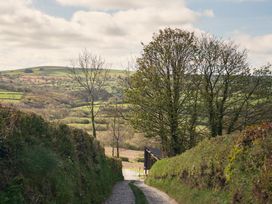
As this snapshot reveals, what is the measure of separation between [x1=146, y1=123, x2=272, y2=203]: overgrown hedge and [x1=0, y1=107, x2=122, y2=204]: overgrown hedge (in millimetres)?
5610

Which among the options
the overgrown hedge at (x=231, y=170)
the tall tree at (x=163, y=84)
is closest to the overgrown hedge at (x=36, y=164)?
the overgrown hedge at (x=231, y=170)

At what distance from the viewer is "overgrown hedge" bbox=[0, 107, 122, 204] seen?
10602mm

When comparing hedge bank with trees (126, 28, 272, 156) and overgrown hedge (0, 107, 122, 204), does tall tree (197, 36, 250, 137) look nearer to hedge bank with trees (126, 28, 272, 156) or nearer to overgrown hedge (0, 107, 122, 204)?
hedge bank with trees (126, 28, 272, 156)

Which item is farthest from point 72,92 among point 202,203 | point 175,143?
point 202,203

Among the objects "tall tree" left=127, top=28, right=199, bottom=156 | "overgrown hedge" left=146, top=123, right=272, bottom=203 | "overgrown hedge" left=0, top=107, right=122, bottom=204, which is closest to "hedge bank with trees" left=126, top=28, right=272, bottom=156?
"tall tree" left=127, top=28, right=199, bottom=156

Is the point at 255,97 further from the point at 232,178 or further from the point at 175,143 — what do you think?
the point at 232,178

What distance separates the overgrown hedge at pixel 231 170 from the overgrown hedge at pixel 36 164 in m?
5.61

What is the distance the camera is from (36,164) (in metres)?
11.8

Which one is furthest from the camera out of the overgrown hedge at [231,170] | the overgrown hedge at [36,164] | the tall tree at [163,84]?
the tall tree at [163,84]

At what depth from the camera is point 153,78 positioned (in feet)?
142

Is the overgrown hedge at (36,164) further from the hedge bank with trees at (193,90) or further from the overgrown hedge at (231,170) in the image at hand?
the hedge bank with trees at (193,90)

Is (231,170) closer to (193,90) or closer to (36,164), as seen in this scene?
(36,164)

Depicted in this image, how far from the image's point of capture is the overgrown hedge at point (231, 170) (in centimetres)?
1424

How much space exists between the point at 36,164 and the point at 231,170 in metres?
8.34
